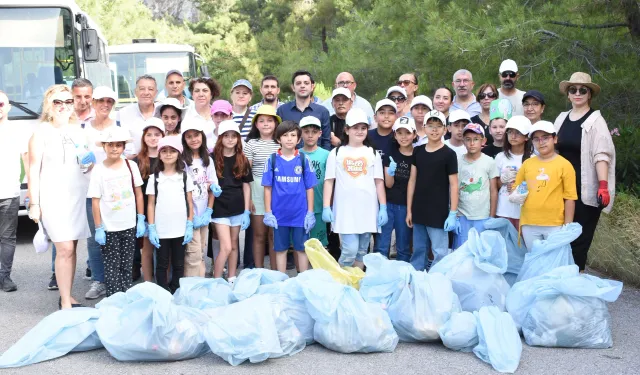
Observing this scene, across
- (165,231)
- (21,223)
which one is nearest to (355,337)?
(165,231)

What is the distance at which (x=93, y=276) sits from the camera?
621 cm

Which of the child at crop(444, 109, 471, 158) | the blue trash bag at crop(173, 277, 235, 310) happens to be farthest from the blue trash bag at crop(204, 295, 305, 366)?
the child at crop(444, 109, 471, 158)

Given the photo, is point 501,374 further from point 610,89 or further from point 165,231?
point 610,89

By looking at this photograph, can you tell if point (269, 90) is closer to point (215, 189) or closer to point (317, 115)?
point (317, 115)

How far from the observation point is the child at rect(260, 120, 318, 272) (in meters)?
6.17

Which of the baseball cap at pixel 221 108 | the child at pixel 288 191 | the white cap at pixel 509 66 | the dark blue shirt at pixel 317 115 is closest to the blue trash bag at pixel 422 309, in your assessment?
the child at pixel 288 191

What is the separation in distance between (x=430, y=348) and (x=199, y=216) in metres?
2.24

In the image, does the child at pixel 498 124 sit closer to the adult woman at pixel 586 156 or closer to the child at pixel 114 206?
the adult woman at pixel 586 156

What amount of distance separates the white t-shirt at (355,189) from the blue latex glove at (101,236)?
1.84 metres

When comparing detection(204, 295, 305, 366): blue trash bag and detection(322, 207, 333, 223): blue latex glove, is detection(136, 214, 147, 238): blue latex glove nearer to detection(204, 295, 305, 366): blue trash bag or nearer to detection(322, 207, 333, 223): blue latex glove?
detection(204, 295, 305, 366): blue trash bag

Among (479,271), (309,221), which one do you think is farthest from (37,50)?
(479,271)

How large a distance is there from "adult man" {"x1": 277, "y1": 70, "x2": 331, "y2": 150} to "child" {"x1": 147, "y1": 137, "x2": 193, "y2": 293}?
1.58 metres

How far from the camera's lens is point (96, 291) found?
606 centimetres

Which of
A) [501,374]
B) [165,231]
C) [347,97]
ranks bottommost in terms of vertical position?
[501,374]
